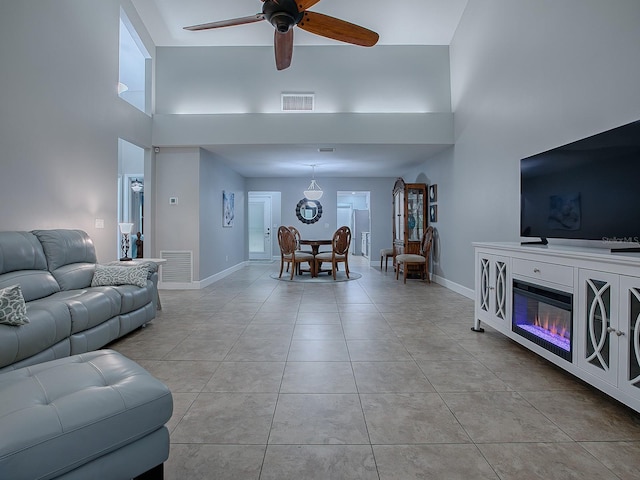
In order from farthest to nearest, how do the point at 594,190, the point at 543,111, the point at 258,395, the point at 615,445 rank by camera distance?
the point at 543,111, the point at 594,190, the point at 258,395, the point at 615,445

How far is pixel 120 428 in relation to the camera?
1141 millimetres

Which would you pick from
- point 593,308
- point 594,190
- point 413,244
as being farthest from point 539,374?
point 413,244

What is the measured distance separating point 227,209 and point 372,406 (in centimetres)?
578

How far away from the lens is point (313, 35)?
533cm

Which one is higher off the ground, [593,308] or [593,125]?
[593,125]

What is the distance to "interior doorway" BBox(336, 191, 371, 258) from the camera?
1189 centimetres

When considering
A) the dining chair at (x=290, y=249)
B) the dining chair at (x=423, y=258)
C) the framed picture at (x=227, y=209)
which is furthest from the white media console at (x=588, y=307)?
the framed picture at (x=227, y=209)

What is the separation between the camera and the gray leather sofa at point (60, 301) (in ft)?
6.66

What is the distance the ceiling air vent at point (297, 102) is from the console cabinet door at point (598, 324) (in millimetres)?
4605

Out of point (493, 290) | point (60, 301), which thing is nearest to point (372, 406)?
point (493, 290)

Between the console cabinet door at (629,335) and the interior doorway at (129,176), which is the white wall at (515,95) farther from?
the interior doorway at (129,176)

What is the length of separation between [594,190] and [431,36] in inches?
171

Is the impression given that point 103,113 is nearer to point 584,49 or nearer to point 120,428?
Result: point 120,428

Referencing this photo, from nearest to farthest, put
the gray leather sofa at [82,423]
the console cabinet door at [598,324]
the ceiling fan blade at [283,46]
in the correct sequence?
the gray leather sofa at [82,423]
the console cabinet door at [598,324]
the ceiling fan blade at [283,46]
